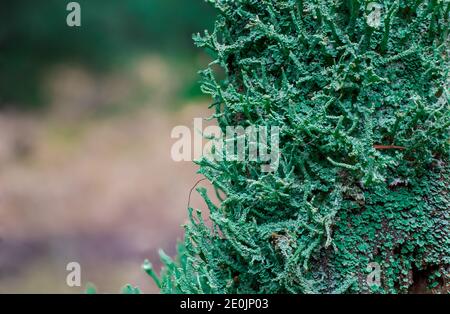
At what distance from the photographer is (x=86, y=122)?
3920 mm

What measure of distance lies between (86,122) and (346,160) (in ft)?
10.3

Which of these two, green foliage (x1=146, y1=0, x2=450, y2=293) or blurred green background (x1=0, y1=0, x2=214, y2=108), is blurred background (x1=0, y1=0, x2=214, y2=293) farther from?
green foliage (x1=146, y1=0, x2=450, y2=293)

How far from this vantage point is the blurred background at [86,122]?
12.6 feet

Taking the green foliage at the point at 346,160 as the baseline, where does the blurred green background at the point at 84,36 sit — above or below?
above

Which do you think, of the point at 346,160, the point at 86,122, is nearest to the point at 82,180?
the point at 86,122

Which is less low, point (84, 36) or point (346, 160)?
point (84, 36)

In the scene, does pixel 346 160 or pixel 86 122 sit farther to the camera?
pixel 86 122

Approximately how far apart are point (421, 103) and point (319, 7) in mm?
351

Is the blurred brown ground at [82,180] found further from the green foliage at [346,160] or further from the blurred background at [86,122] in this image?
the green foliage at [346,160]

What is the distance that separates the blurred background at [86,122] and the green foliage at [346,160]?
2.71 m

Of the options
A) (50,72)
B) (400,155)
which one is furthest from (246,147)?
(50,72)

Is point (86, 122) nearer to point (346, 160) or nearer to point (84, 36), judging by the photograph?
point (84, 36)

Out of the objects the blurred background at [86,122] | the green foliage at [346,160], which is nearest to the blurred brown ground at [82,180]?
the blurred background at [86,122]

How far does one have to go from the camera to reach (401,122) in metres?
1.18
